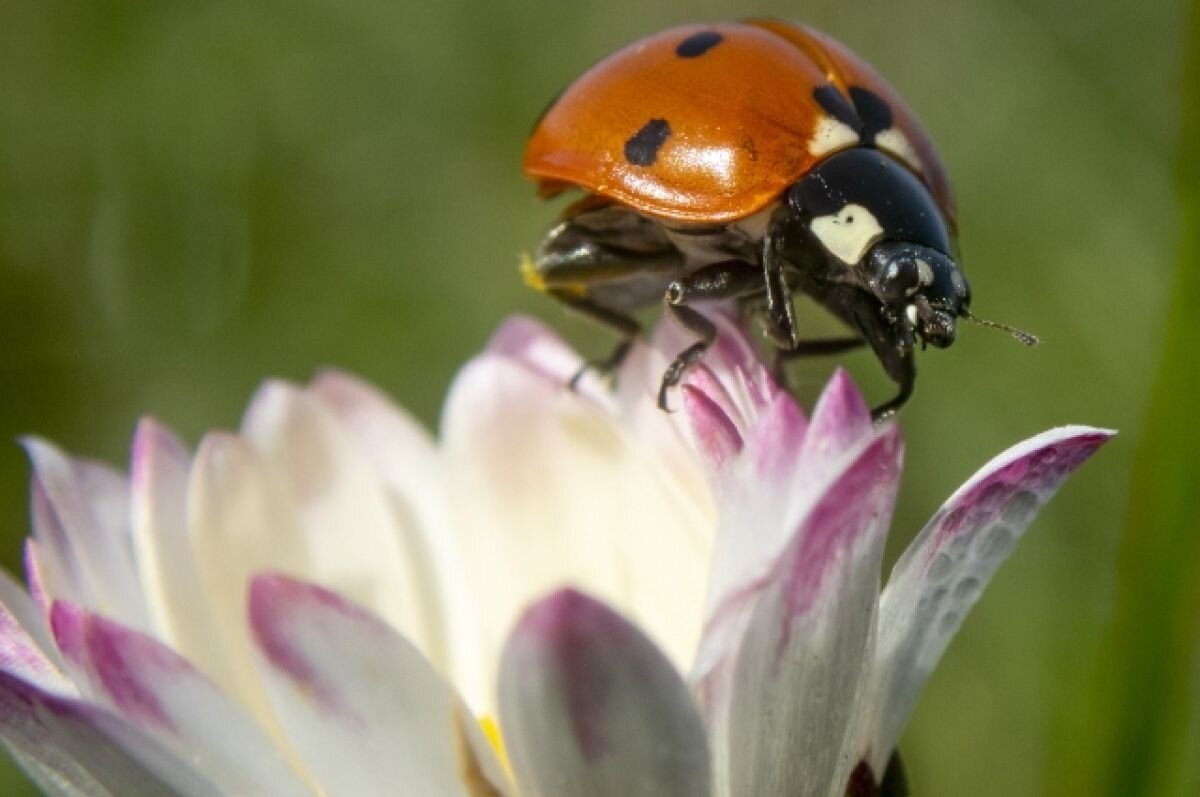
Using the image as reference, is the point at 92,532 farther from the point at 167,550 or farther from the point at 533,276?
the point at 533,276

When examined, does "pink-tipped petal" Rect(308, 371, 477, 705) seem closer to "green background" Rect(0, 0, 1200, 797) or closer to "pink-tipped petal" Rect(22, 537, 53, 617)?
"pink-tipped petal" Rect(22, 537, 53, 617)

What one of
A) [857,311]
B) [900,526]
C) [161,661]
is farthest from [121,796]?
[900,526]

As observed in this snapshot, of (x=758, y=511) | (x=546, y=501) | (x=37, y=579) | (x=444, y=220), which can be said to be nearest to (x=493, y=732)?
(x=546, y=501)

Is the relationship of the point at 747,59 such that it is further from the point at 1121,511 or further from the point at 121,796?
the point at 1121,511

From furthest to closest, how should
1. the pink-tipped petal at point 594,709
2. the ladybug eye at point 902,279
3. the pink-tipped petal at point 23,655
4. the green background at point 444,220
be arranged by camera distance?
1. the green background at point 444,220
2. the ladybug eye at point 902,279
3. the pink-tipped petal at point 23,655
4. the pink-tipped petal at point 594,709

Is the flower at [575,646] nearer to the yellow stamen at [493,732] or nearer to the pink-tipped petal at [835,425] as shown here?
the pink-tipped petal at [835,425]

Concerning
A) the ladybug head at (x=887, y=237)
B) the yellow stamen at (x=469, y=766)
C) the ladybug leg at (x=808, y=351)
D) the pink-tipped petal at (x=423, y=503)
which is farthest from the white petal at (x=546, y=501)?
the yellow stamen at (x=469, y=766)
